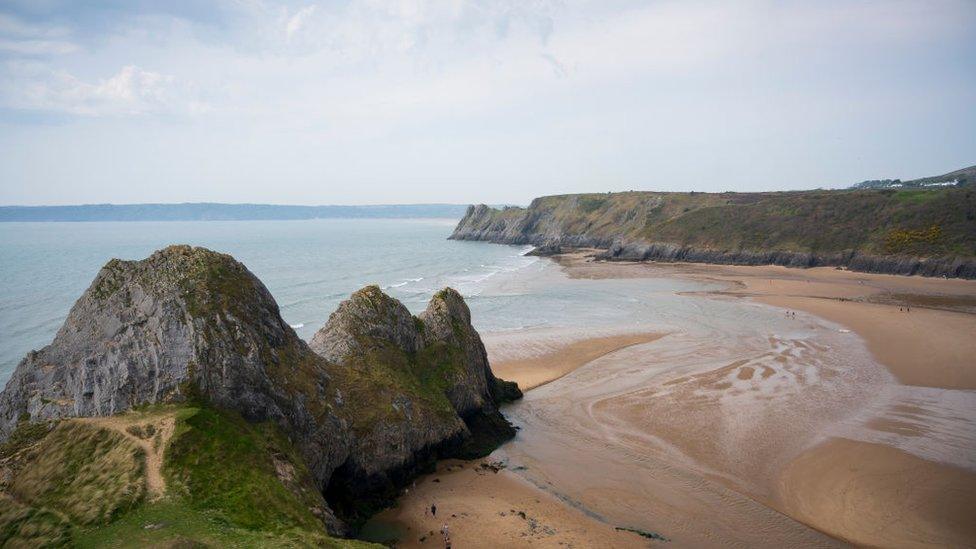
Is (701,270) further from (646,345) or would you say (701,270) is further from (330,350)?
(330,350)

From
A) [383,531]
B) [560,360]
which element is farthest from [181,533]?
[560,360]

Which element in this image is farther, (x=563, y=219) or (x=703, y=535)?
(x=563, y=219)

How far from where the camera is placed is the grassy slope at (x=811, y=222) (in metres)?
88.3

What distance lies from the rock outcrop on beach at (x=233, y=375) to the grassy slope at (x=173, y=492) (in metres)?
1.45

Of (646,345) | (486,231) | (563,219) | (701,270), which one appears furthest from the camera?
(486,231)

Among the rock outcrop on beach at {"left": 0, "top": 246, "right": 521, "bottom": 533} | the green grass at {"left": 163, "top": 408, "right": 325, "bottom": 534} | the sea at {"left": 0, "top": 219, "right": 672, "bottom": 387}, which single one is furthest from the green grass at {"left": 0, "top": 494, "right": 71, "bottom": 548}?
the sea at {"left": 0, "top": 219, "right": 672, "bottom": 387}

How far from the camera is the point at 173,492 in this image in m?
Answer: 15.5

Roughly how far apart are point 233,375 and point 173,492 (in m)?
4.46

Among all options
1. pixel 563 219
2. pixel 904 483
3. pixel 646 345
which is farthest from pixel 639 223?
pixel 904 483

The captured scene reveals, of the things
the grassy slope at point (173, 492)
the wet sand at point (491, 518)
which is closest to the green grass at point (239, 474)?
Result: the grassy slope at point (173, 492)

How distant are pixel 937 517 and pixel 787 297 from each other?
53.4m

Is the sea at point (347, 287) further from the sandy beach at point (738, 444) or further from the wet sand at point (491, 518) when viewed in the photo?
the wet sand at point (491, 518)

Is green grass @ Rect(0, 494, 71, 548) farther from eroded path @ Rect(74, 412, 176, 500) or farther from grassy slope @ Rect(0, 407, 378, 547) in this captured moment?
eroded path @ Rect(74, 412, 176, 500)

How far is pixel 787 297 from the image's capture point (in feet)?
231
